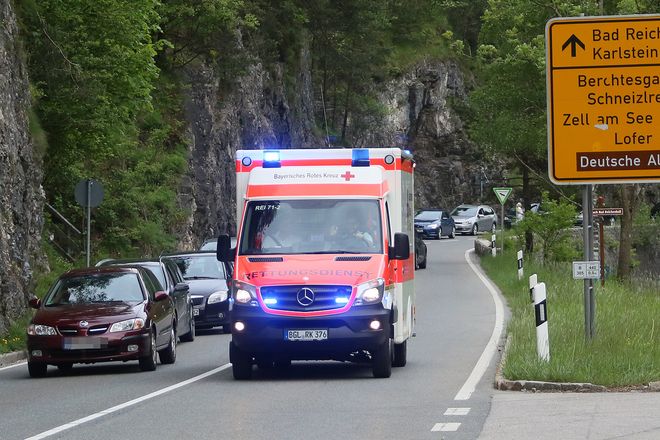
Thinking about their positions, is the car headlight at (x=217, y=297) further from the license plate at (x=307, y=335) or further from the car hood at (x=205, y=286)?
the license plate at (x=307, y=335)

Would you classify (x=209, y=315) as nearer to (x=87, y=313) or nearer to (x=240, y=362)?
(x=87, y=313)

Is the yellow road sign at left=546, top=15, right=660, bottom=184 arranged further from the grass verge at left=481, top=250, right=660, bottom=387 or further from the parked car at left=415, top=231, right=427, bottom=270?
the parked car at left=415, top=231, right=427, bottom=270

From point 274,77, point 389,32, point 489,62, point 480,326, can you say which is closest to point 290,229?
point 480,326

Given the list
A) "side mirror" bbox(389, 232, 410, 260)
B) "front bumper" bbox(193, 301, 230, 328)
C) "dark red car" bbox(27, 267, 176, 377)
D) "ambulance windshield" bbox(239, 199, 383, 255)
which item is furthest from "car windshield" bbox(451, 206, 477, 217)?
"side mirror" bbox(389, 232, 410, 260)

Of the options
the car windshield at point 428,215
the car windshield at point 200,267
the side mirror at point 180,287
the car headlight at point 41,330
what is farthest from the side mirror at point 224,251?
the car windshield at point 428,215

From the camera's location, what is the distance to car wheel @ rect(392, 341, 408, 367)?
58.7ft

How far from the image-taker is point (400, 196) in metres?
17.7

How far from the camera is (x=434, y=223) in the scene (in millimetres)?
73250

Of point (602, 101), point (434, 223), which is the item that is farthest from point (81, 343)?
point (434, 223)

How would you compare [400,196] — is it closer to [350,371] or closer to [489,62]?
[350,371]

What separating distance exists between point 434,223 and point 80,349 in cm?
5605

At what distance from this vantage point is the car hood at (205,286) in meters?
26.6

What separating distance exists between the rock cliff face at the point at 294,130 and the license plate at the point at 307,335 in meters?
28.6

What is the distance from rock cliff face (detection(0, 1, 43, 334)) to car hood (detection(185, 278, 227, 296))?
3.21m
